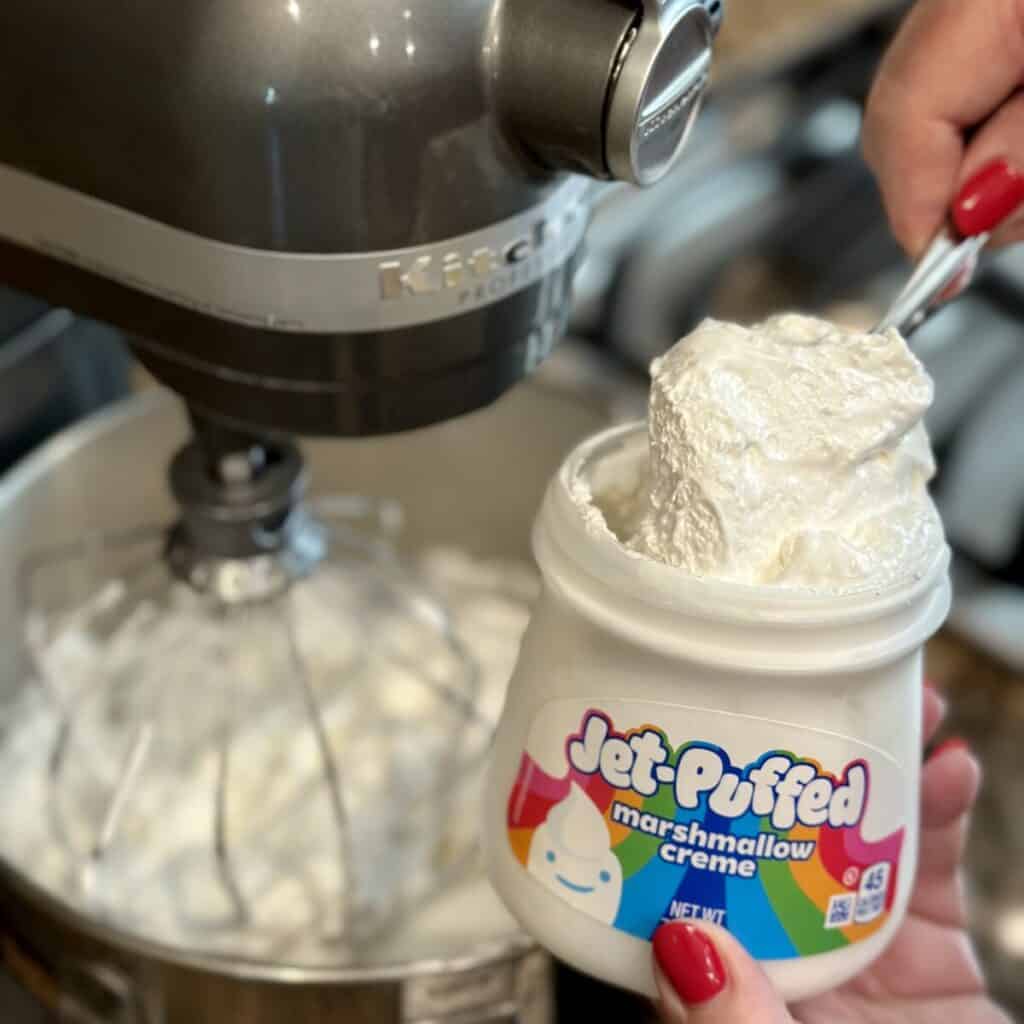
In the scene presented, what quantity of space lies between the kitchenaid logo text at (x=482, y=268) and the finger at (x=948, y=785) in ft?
0.75

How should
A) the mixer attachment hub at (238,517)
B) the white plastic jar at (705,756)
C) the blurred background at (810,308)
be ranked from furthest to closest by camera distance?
the blurred background at (810,308) < the mixer attachment hub at (238,517) < the white plastic jar at (705,756)

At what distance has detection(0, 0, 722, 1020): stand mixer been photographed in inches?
10.9

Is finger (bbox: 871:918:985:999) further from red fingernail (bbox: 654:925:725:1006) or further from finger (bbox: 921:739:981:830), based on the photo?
red fingernail (bbox: 654:925:725:1006)

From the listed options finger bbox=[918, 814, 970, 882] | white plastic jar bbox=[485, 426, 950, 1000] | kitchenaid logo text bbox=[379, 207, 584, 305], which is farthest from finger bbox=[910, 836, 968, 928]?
kitchenaid logo text bbox=[379, 207, 584, 305]

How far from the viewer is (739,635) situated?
0.27 metres

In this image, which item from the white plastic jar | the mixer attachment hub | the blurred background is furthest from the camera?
the blurred background

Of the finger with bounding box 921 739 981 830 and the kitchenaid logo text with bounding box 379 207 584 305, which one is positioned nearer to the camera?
the kitchenaid logo text with bounding box 379 207 584 305

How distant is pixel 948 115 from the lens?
382mm

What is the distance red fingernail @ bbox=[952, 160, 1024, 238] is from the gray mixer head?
0.10m

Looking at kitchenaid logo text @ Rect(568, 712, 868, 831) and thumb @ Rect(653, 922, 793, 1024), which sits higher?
kitchenaid logo text @ Rect(568, 712, 868, 831)

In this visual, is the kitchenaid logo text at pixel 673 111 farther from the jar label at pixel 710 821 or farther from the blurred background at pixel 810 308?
the blurred background at pixel 810 308

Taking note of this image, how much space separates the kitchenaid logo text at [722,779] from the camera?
0.28 meters

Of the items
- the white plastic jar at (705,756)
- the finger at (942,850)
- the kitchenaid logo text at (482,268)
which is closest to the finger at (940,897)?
the finger at (942,850)

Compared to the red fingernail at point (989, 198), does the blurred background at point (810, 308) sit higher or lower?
lower
